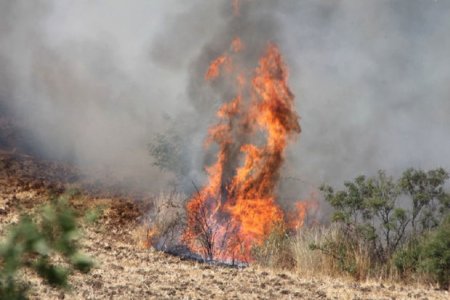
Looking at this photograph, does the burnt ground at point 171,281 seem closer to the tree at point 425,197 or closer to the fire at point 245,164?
the fire at point 245,164

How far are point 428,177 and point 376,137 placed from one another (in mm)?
20310

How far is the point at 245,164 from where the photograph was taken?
13930 millimetres

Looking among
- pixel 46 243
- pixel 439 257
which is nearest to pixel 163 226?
pixel 439 257

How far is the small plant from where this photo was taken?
2570 mm

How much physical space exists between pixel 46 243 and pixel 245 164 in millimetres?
11404

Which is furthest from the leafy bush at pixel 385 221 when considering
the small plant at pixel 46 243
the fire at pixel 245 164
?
the small plant at pixel 46 243

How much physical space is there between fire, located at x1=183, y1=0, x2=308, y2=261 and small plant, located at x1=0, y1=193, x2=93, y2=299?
8278 mm

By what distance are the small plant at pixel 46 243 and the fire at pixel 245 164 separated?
8.28 metres

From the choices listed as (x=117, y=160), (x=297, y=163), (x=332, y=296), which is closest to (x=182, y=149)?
(x=117, y=160)

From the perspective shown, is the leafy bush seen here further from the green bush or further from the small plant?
the small plant

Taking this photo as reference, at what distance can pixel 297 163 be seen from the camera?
86.6 ft

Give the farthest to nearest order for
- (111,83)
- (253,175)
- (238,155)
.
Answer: (111,83), (238,155), (253,175)

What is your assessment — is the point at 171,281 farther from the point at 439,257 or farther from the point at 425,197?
the point at 425,197

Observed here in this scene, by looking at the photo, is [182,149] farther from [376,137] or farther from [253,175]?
[376,137]
